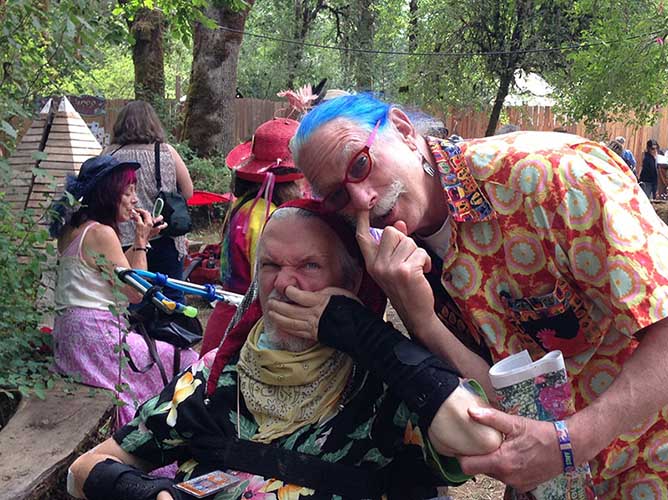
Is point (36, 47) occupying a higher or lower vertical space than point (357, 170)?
higher

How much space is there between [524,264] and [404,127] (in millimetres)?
478

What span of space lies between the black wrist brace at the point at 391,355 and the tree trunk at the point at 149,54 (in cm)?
1085

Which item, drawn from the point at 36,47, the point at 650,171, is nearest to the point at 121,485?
the point at 36,47

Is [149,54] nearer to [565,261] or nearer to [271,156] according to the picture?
[271,156]

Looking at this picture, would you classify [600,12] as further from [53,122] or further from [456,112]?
[53,122]

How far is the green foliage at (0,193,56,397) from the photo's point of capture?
3.36m

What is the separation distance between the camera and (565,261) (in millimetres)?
1637

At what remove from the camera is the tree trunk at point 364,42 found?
24.2 m

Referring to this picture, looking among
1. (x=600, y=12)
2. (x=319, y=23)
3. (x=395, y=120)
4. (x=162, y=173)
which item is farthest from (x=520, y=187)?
(x=319, y=23)

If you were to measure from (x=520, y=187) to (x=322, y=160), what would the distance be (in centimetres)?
50

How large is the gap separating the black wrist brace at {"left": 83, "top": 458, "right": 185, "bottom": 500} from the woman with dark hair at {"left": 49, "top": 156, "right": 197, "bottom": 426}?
50.7 inches

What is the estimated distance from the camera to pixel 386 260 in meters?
1.76

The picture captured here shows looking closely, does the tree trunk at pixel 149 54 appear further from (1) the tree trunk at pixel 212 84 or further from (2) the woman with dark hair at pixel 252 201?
(2) the woman with dark hair at pixel 252 201

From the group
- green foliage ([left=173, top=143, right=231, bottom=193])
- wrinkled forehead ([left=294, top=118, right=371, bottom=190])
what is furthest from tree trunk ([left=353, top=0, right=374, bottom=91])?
wrinkled forehead ([left=294, top=118, right=371, bottom=190])
